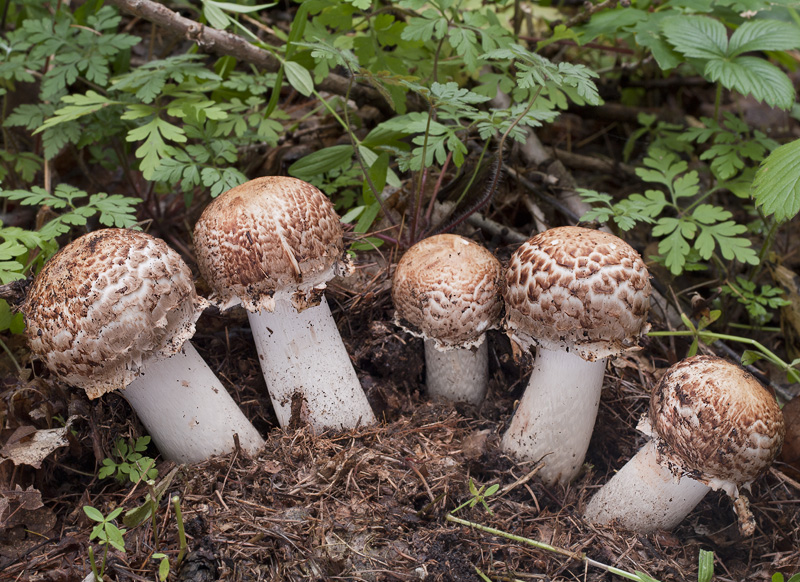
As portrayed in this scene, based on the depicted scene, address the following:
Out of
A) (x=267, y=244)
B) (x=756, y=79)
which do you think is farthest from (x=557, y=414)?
(x=756, y=79)

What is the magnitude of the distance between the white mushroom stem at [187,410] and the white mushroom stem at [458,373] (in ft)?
3.58

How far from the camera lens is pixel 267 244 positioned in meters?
2.81

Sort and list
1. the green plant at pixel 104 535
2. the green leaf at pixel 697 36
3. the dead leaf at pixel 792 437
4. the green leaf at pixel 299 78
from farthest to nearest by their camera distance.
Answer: the green leaf at pixel 697 36
the green leaf at pixel 299 78
the dead leaf at pixel 792 437
the green plant at pixel 104 535

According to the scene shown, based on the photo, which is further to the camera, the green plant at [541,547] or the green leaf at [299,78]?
the green leaf at [299,78]

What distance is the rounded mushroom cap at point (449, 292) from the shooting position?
3.04 meters

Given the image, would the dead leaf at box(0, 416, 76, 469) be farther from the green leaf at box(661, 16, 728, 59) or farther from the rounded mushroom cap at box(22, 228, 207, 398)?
the green leaf at box(661, 16, 728, 59)

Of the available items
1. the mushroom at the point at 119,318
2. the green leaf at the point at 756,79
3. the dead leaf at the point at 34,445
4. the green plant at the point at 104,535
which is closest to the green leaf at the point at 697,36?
the green leaf at the point at 756,79

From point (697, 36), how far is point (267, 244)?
3031 millimetres

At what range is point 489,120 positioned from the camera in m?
3.31

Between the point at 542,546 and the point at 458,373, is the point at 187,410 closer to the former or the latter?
the point at 458,373

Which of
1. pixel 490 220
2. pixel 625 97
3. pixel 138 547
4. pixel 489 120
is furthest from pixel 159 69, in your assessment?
pixel 625 97

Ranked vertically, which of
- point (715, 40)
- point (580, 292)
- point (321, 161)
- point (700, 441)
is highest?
point (715, 40)

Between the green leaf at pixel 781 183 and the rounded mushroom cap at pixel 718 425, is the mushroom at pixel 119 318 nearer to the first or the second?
the rounded mushroom cap at pixel 718 425

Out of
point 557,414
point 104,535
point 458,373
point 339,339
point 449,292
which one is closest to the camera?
point 104,535
